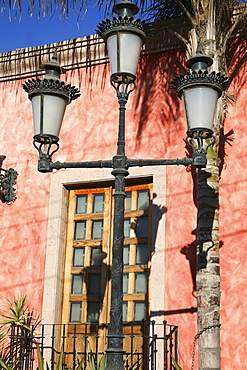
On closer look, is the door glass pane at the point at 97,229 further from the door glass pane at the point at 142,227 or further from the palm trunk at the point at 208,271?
the palm trunk at the point at 208,271

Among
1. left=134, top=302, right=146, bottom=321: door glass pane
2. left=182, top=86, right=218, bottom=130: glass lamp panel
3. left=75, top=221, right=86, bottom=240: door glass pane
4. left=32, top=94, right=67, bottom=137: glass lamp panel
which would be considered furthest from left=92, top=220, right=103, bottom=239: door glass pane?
left=182, top=86, right=218, bottom=130: glass lamp panel

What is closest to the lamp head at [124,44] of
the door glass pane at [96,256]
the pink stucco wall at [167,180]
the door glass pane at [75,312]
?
the pink stucco wall at [167,180]

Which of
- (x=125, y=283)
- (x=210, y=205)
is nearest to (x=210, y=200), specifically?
(x=210, y=205)

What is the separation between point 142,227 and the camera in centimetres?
793

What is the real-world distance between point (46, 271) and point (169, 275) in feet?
5.43

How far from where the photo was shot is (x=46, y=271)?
26.5 ft

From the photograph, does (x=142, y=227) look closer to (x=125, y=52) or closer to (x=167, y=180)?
(x=167, y=180)

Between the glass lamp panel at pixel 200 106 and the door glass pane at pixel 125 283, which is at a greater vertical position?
the glass lamp panel at pixel 200 106

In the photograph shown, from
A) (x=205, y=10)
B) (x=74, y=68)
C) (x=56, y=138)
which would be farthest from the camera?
(x=74, y=68)

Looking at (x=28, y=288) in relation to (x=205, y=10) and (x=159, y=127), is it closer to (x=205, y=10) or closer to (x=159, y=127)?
(x=159, y=127)

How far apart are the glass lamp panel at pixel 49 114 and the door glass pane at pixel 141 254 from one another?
2.83m

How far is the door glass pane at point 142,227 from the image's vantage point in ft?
25.9

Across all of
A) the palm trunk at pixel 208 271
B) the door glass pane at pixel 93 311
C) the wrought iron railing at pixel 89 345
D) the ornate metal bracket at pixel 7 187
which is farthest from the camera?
the ornate metal bracket at pixel 7 187

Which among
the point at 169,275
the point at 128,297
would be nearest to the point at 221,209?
the point at 169,275
